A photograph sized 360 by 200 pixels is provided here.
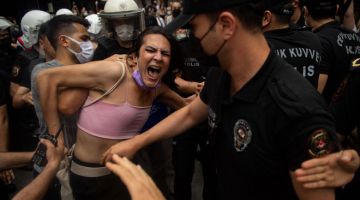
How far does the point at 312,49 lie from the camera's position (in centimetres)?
253

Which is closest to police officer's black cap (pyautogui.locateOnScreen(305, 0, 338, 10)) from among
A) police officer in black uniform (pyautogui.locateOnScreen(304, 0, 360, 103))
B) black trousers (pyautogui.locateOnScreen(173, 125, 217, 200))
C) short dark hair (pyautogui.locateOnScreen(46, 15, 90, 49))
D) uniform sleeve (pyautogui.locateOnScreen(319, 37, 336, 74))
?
police officer in black uniform (pyautogui.locateOnScreen(304, 0, 360, 103))

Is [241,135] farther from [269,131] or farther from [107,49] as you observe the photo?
[107,49]

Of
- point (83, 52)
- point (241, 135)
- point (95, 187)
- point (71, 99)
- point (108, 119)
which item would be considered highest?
point (241, 135)

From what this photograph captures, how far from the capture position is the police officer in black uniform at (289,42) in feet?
8.11

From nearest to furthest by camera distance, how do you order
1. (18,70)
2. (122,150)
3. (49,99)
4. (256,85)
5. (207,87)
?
(256,85), (207,87), (122,150), (49,99), (18,70)

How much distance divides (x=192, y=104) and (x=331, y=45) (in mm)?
1670

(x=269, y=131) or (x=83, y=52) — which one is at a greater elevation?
(x=269, y=131)

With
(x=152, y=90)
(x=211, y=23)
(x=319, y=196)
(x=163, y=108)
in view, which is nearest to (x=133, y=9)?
(x=163, y=108)

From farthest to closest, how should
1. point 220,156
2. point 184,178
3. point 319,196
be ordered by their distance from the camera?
point 184,178 → point 220,156 → point 319,196

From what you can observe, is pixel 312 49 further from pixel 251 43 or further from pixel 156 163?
pixel 156 163

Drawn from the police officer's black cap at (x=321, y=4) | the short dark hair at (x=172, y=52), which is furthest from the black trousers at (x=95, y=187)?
the police officer's black cap at (x=321, y=4)

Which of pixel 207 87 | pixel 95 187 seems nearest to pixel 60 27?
pixel 95 187

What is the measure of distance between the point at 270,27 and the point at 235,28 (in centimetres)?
120

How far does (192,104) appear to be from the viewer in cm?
203
